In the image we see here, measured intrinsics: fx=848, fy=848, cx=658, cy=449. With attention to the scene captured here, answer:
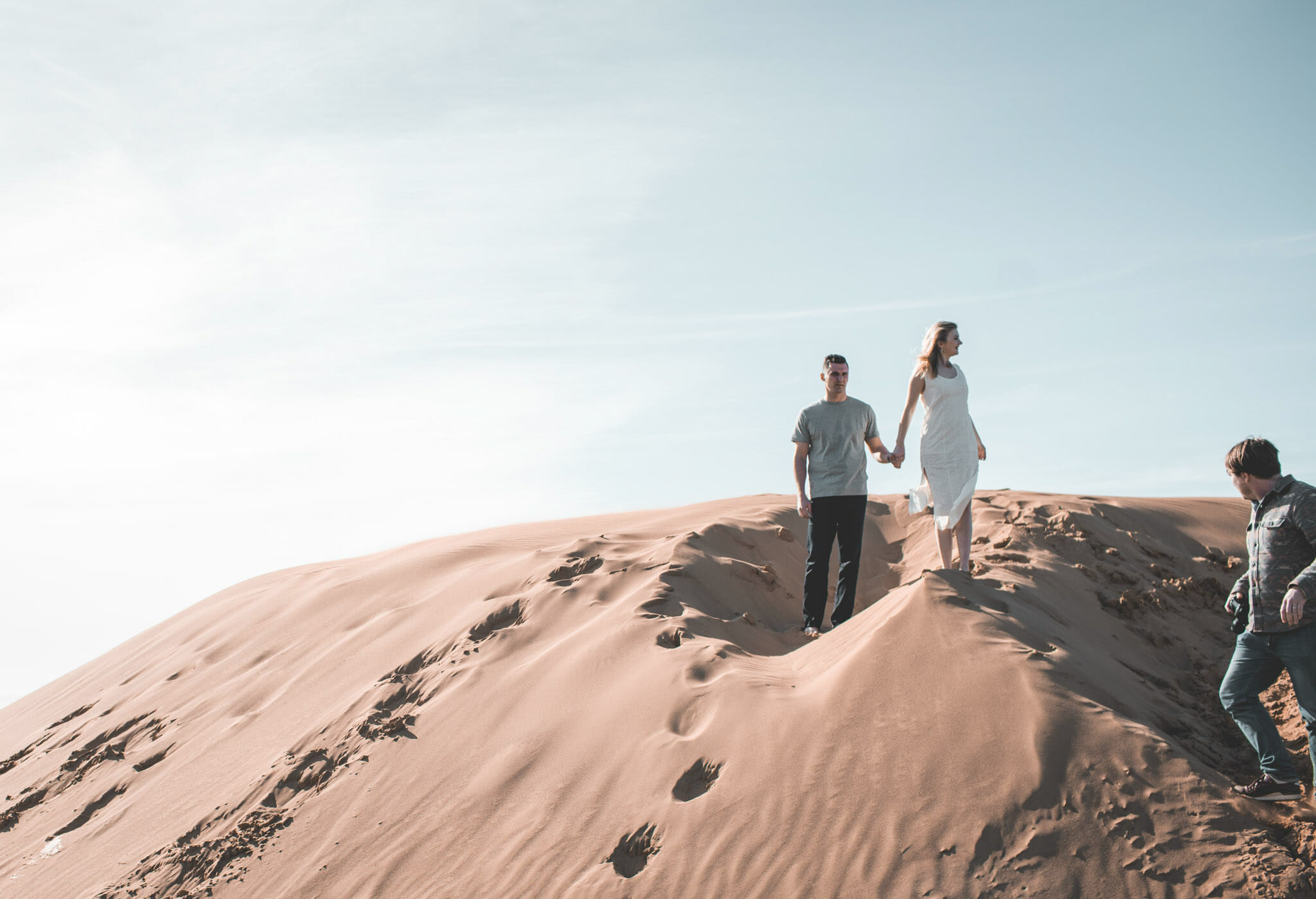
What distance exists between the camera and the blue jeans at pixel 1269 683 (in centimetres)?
294

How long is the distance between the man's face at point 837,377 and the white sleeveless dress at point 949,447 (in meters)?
0.51

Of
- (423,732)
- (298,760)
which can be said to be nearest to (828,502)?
(423,732)

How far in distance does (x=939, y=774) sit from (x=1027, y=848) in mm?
357

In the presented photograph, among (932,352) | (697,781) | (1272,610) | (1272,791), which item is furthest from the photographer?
(932,352)

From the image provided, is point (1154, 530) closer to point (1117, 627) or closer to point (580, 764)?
point (1117, 627)

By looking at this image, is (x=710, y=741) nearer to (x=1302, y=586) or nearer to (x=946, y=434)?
(x=1302, y=586)

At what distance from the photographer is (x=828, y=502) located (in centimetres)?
522

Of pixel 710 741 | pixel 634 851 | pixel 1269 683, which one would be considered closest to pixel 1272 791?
pixel 1269 683

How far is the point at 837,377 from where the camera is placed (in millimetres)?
5250

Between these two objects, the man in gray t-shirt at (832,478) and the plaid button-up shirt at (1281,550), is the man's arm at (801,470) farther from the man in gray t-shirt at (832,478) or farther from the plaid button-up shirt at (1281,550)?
the plaid button-up shirt at (1281,550)

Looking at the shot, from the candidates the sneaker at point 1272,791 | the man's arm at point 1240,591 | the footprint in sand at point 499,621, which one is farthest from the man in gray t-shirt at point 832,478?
the sneaker at point 1272,791

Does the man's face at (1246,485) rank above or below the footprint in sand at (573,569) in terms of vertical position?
above

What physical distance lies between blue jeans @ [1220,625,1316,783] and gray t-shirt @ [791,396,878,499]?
7.54 feet

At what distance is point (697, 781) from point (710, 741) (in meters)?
0.17
